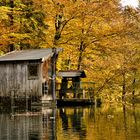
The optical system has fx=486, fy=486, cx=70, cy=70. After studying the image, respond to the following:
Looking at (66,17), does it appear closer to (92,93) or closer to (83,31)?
(83,31)

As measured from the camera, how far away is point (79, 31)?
4850 cm

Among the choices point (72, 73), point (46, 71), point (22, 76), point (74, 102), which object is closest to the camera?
point (22, 76)

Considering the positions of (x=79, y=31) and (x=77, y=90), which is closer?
(x=77, y=90)

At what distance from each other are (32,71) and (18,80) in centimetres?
141

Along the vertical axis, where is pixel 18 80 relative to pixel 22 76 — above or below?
below

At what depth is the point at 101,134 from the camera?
20.4 metres

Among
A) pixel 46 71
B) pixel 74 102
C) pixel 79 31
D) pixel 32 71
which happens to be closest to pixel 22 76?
pixel 32 71

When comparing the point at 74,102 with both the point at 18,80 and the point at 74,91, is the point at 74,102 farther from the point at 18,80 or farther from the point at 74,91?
the point at 18,80

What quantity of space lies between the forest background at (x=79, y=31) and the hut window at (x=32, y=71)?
18.1ft

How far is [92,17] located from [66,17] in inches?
101

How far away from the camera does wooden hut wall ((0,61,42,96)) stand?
3988 cm

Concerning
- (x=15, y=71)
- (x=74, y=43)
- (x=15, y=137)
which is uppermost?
(x=74, y=43)

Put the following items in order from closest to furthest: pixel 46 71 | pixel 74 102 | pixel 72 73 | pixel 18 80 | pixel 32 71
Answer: pixel 18 80 < pixel 32 71 < pixel 46 71 < pixel 74 102 < pixel 72 73

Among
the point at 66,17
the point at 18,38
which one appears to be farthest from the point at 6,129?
the point at 66,17
